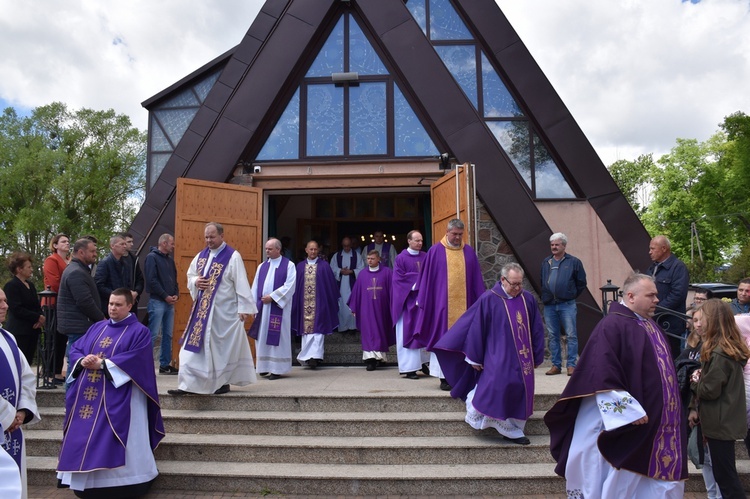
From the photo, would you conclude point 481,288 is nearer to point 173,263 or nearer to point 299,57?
point 173,263

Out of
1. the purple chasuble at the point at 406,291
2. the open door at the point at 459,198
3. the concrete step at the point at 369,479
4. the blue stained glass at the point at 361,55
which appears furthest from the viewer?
the blue stained glass at the point at 361,55

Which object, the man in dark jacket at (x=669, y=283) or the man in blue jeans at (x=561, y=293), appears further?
the man in blue jeans at (x=561, y=293)

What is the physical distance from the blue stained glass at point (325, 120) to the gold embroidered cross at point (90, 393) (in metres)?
5.88

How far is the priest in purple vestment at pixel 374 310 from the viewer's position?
8.81 meters

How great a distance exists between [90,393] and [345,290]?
20.8 feet

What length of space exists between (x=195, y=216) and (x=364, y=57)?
4.03 m

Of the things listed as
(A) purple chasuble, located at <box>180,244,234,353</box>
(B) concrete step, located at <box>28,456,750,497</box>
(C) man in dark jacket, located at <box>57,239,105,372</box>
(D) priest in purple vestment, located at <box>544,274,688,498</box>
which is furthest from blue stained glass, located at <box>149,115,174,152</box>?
(D) priest in purple vestment, located at <box>544,274,688,498</box>

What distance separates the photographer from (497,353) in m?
5.64

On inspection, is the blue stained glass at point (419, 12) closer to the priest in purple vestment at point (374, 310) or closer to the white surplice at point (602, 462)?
the priest in purple vestment at point (374, 310)

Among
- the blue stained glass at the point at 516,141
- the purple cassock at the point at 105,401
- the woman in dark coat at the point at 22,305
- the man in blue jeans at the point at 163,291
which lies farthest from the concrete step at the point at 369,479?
the blue stained glass at the point at 516,141

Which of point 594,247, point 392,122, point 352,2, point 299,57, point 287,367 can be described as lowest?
point 287,367

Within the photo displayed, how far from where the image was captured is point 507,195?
9430mm

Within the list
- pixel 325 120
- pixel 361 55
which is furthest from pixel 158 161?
pixel 361 55

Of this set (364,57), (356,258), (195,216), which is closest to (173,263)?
(195,216)
